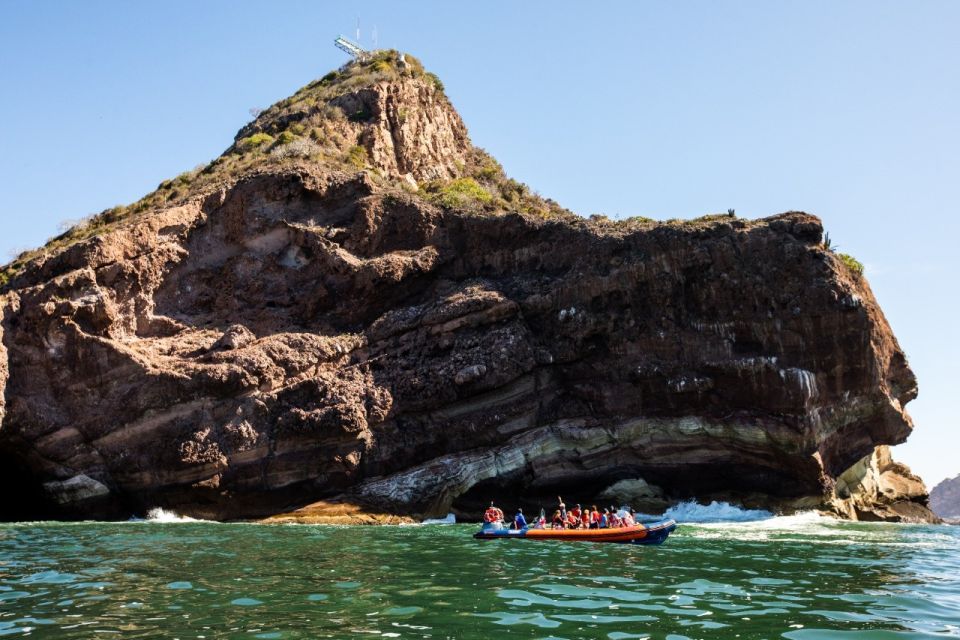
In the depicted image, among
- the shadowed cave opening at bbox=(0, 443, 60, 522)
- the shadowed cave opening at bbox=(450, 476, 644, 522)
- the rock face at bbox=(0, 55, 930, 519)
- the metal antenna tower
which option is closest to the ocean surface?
the rock face at bbox=(0, 55, 930, 519)

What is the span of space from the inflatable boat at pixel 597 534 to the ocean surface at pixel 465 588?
2.77 ft

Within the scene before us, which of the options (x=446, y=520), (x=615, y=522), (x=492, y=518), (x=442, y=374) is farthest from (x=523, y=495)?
(x=615, y=522)

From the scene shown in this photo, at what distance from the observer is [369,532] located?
87.2 feet

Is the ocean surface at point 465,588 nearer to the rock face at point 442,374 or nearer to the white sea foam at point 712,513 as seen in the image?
the rock face at point 442,374

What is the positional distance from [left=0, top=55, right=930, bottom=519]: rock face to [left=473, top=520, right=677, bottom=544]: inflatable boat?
9.71 m

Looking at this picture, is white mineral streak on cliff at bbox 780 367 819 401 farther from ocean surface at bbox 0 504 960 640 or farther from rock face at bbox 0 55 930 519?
ocean surface at bbox 0 504 960 640

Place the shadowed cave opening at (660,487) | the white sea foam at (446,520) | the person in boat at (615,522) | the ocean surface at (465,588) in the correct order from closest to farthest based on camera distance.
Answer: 1. the ocean surface at (465,588)
2. the person in boat at (615,522)
3. the white sea foam at (446,520)
4. the shadowed cave opening at (660,487)

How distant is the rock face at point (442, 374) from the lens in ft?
111

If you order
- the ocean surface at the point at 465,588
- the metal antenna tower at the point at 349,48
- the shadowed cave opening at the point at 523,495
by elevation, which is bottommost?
the ocean surface at the point at 465,588

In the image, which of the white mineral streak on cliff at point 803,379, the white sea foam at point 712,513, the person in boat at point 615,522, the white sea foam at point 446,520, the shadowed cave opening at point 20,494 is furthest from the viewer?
the white sea foam at point 712,513

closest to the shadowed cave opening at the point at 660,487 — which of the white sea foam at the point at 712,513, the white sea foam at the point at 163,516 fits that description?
the white sea foam at the point at 712,513

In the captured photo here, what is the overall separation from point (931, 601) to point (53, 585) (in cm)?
→ 1428

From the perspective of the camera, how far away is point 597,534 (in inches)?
938

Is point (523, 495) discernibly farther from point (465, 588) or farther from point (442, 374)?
point (465, 588)
